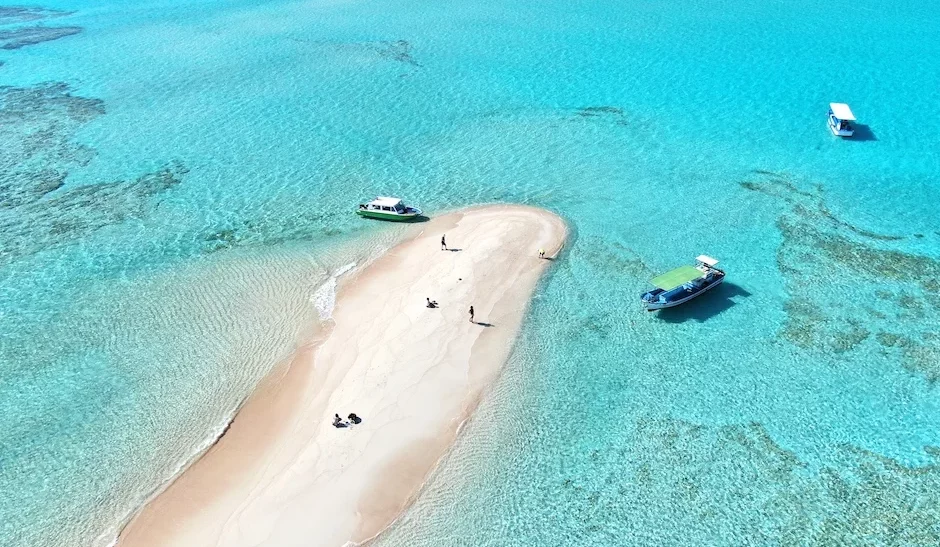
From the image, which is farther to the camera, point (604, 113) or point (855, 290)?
point (604, 113)

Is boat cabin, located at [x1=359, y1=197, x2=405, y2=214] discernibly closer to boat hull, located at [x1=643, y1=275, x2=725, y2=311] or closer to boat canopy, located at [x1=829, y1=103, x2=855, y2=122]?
boat hull, located at [x1=643, y1=275, x2=725, y2=311]

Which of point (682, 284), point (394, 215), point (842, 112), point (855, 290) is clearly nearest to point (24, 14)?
point (394, 215)

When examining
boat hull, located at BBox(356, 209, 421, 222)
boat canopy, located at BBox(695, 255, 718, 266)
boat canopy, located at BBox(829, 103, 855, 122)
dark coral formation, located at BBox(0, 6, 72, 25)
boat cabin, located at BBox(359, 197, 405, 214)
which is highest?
boat canopy, located at BBox(829, 103, 855, 122)

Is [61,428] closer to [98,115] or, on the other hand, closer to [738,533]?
[738,533]

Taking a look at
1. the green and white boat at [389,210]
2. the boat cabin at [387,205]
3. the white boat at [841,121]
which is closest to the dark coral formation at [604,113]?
the white boat at [841,121]

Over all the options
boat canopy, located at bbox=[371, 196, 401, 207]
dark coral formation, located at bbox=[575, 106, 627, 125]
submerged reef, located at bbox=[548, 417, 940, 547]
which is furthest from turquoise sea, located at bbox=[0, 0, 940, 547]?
boat canopy, located at bbox=[371, 196, 401, 207]

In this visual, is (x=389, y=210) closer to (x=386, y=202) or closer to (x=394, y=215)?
(x=394, y=215)
